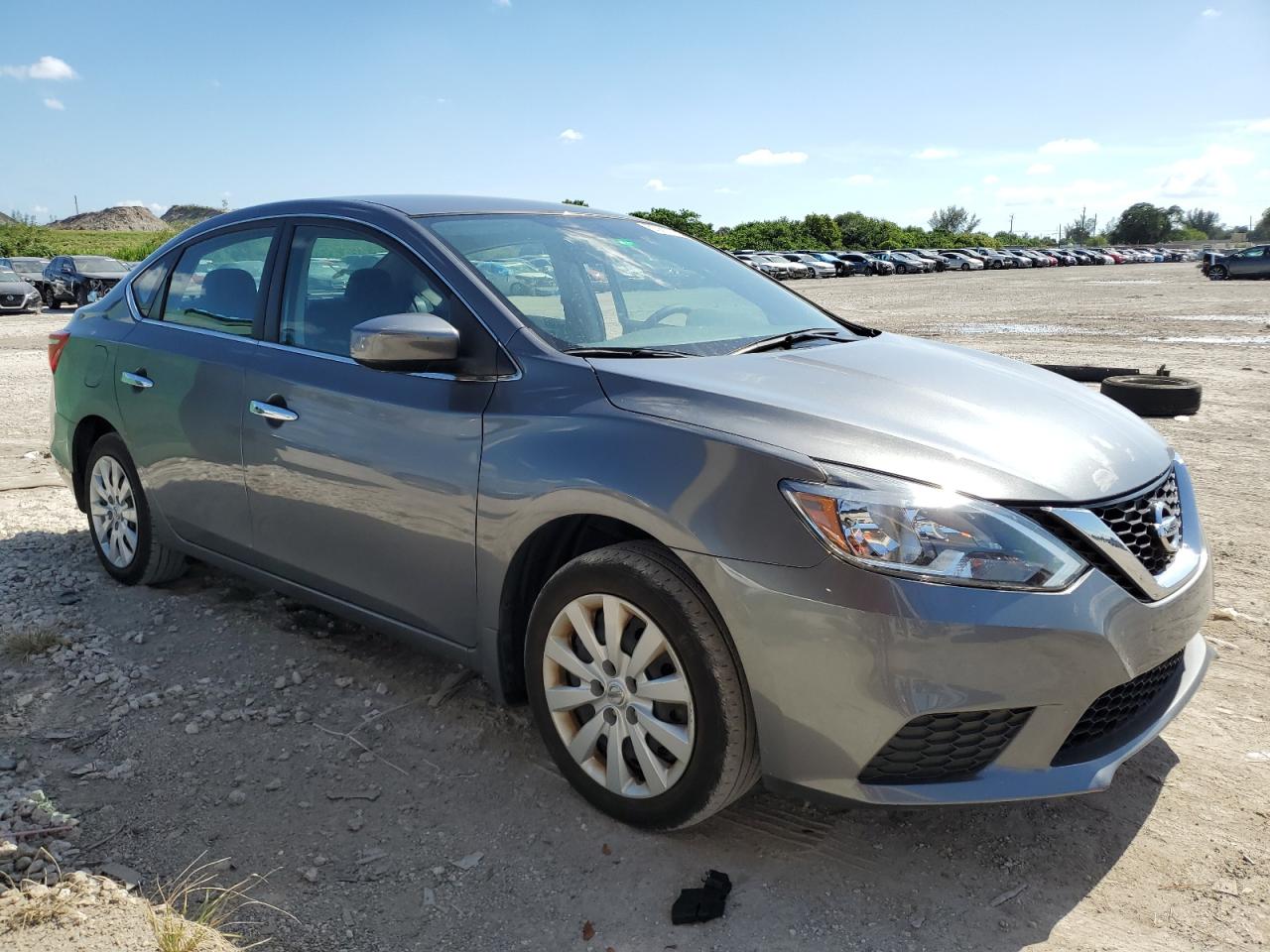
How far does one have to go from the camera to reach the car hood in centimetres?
247

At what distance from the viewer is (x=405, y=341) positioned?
2.97 metres

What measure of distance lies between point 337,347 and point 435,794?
1.52m

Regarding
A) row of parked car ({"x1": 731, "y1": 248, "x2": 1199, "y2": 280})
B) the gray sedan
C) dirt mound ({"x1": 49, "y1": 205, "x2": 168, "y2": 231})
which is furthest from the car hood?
dirt mound ({"x1": 49, "y1": 205, "x2": 168, "y2": 231})

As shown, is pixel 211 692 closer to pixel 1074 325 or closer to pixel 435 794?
pixel 435 794

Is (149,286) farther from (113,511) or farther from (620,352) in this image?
(620,352)

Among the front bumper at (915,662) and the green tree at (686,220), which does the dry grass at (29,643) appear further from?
the green tree at (686,220)

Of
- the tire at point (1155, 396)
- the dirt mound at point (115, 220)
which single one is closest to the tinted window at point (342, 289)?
the tire at point (1155, 396)

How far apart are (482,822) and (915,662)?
1.36 metres

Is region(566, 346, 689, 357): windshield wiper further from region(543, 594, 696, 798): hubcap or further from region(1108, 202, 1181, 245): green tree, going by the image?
region(1108, 202, 1181, 245): green tree

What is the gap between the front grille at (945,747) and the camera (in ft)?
7.80

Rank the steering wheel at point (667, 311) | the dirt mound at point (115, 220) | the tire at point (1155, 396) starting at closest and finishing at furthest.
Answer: the steering wheel at point (667, 311), the tire at point (1155, 396), the dirt mound at point (115, 220)

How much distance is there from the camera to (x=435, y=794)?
309cm

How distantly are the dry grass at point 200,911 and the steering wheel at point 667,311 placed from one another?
203 centimetres

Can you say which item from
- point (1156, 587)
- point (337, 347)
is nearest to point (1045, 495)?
point (1156, 587)
